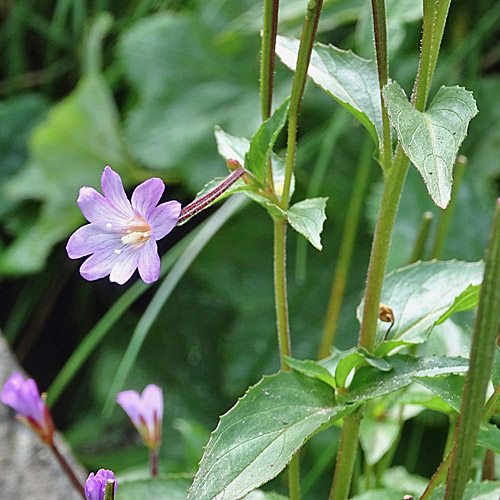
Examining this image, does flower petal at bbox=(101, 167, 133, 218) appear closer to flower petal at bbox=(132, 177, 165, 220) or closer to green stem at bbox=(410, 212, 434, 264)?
flower petal at bbox=(132, 177, 165, 220)

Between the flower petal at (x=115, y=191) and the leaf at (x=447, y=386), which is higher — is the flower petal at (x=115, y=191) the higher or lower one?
the higher one

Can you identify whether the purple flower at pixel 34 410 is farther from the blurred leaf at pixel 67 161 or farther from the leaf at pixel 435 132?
the blurred leaf at pixel 67 161

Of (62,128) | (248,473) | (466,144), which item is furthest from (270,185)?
(62,128)

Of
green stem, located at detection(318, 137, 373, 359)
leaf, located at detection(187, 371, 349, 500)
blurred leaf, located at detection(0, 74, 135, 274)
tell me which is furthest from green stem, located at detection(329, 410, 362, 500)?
blurred leaf, located at detection(0, 74, 135, 274)

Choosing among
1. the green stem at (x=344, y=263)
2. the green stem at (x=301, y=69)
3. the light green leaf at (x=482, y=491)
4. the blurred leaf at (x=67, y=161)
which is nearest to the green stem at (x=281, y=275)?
the green stem at (x=301, y=69)

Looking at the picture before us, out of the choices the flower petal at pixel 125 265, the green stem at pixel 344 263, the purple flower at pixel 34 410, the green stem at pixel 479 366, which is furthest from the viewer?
the green stem at pixel 344 263

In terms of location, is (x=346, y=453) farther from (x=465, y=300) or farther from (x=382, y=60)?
(x=382, y=60)

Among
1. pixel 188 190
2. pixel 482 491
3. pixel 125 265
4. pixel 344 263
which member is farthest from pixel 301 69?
pixel 188 190
